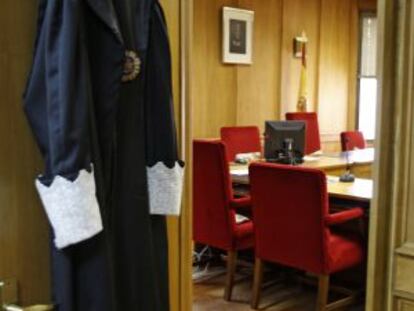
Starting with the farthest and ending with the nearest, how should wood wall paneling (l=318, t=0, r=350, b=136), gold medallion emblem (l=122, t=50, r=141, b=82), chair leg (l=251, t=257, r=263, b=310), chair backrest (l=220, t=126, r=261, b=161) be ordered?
wood wall paneling (l=318, t=0, r=350, b=136) < chair backrest (l=220, t=126, r=261, b=161) < chair leg (l=251, t=257, r=263, b=310) < gold medallion emblem (l=122, t=50, r=141, b=82)

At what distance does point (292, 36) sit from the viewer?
22.1 feet

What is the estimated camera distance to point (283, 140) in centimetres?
461

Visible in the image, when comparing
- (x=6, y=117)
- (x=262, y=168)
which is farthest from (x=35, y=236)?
(x=262, y=168)

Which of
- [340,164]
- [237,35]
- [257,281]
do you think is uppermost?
[237,35]

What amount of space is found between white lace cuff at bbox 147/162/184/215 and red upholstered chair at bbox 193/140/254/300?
2.03 metres

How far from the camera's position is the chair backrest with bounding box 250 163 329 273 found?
122 inches

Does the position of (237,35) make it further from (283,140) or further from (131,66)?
(131,66)

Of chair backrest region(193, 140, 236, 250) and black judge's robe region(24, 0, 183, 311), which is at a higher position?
black judge's robe region(24, 0, 183, 311)

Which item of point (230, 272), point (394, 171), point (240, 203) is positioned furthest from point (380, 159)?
point (230, 272)

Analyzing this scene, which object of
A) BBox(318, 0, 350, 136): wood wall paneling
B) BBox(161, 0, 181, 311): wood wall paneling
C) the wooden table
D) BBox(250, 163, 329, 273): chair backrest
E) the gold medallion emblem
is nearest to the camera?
the gold medallion emblem

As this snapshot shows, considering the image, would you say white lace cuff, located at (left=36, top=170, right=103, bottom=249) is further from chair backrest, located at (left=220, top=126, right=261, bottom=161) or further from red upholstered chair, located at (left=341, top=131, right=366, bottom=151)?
red upholstered chair, located at (left=341, top=131, right=366, bottom=151)

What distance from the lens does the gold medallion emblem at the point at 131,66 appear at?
135cm

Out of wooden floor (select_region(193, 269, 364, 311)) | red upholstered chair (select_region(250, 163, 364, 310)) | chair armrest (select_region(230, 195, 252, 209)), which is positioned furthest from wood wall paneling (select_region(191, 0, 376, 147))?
red upholstered chair (select_region(250, 163, 364, 310))

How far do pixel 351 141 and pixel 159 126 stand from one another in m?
4.97
